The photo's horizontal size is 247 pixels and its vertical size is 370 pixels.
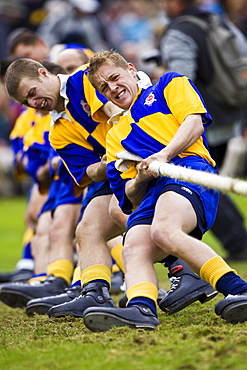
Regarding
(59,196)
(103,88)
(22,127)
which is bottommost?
(59,196)

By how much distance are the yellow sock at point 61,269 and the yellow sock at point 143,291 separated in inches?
64.3

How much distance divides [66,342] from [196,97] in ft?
4.63

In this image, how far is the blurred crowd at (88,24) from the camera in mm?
12609

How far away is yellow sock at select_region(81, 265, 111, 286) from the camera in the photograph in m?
4.06

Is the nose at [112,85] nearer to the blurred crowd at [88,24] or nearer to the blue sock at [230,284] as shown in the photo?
the blue sock at [230,284]

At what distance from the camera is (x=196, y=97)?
3.75 m

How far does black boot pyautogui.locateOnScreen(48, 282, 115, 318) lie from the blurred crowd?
8626mm

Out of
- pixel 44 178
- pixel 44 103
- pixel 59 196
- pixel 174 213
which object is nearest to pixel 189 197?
pixel 174 213

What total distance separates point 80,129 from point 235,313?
→ 1.65 m

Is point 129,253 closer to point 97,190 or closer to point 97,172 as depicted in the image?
point 97,172

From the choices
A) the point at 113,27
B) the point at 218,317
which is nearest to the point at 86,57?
the point at 218,317

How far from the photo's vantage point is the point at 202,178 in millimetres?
3178

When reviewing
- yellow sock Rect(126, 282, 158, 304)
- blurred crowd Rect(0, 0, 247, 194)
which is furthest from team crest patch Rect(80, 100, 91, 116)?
blurred crowd Rect(0, 0, 247, 194)

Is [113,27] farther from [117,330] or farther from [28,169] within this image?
[117,330]
